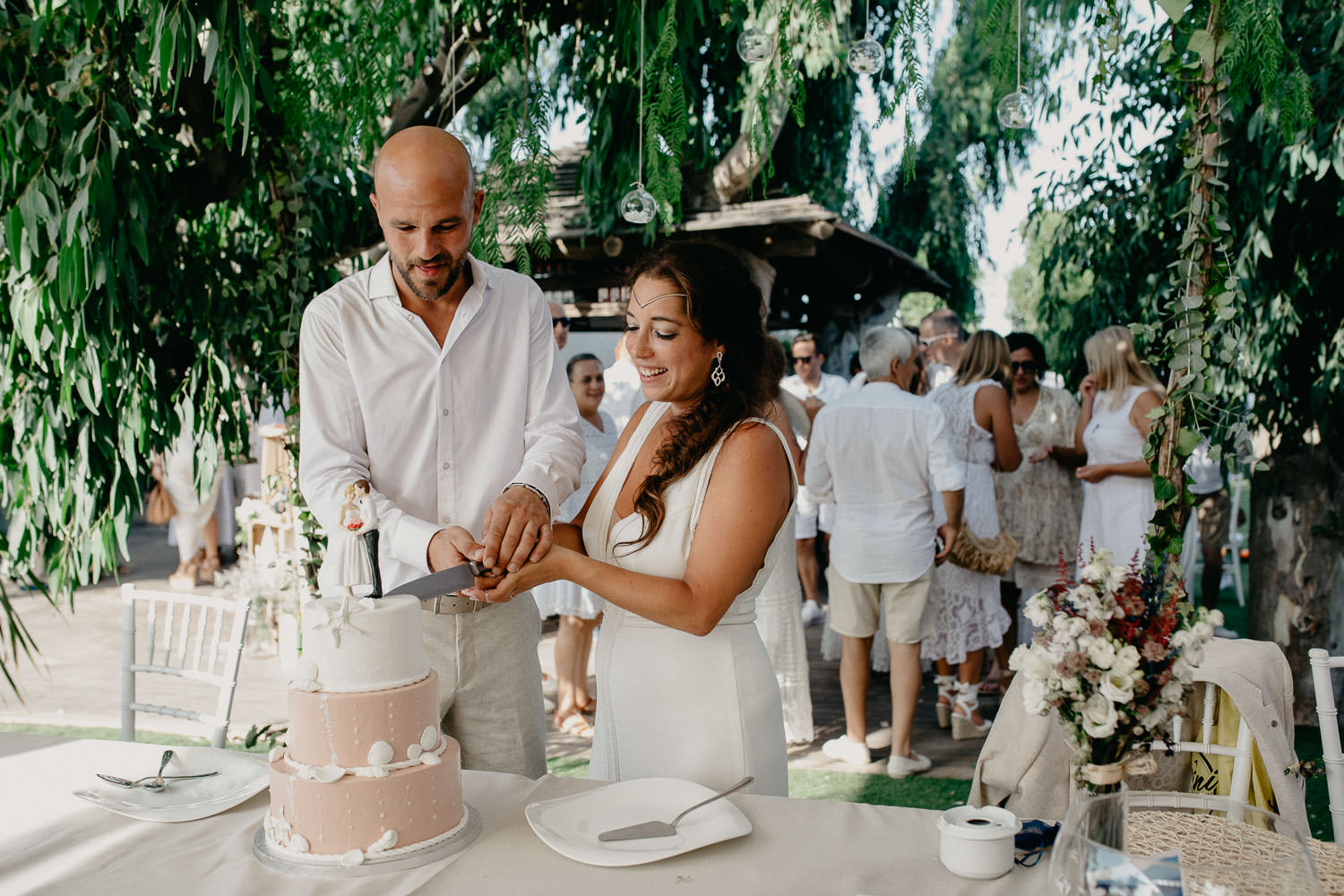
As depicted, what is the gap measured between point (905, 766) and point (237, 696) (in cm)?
342

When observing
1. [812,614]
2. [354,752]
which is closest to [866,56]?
[354,752]

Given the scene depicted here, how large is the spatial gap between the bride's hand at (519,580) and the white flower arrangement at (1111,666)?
852 millimetres

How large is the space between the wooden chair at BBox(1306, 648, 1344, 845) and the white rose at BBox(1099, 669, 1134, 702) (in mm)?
770

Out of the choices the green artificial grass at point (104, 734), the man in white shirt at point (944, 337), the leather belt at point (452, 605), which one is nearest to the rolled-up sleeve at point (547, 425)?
the leather belt at point (452, 605)

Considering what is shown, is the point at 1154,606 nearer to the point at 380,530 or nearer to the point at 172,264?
the point at 380,530

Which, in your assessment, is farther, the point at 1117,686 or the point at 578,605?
the point at 578,605

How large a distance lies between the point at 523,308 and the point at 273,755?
1.12m

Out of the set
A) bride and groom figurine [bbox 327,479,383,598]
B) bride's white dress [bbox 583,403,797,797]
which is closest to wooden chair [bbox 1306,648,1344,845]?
bride's white dress [bbox 583,403,797,797]

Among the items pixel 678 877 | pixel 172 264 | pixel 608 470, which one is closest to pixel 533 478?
pixel 608 470

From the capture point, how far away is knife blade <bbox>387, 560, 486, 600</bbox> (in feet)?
5.56

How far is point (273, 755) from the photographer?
60.8 inches

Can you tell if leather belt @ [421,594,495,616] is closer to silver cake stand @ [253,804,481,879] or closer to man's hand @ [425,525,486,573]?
man's hand @ [425,525,486,573]

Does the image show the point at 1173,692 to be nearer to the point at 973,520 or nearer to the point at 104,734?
the point at 973,520

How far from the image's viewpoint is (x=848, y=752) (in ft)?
14.4
